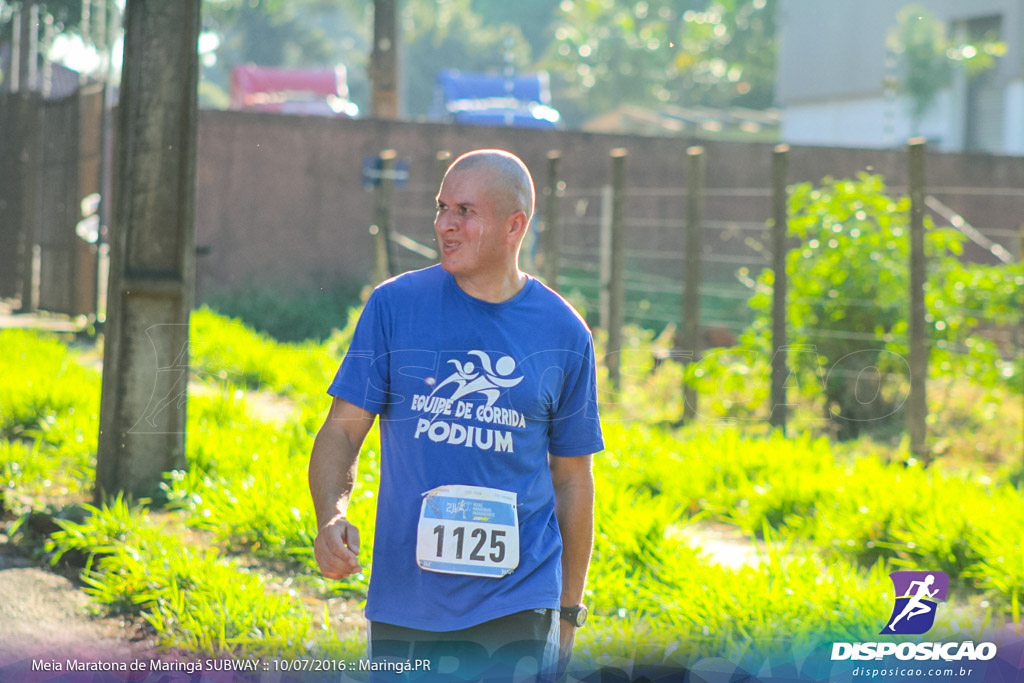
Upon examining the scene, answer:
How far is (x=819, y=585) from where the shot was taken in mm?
4418

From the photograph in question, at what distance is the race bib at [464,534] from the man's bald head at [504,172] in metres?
0.61

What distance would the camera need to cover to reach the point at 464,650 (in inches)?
104

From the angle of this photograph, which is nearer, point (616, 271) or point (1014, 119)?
point (616, 271)

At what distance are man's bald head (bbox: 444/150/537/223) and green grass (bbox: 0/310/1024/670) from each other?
5.66ft

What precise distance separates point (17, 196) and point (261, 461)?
794cm

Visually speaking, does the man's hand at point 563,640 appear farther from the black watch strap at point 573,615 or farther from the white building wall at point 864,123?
the white building wall at point 864,123

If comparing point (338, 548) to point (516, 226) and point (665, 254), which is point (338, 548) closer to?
point (516, 226)

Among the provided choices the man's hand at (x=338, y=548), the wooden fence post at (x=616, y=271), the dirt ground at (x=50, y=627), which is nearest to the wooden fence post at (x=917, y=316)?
the wooden fence post at (x=616, y=271)

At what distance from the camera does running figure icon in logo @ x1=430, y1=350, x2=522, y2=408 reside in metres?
2.66

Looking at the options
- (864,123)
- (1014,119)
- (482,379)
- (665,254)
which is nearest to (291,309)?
(665,254)

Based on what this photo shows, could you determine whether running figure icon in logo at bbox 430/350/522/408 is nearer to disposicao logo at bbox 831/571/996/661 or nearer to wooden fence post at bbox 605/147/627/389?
disposicao logo at bbox 831/571/996/661

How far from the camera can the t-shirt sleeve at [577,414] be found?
9.35 feet

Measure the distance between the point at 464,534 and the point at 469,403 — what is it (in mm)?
265

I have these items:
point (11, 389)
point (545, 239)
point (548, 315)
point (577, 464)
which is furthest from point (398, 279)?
point (545, 239)
